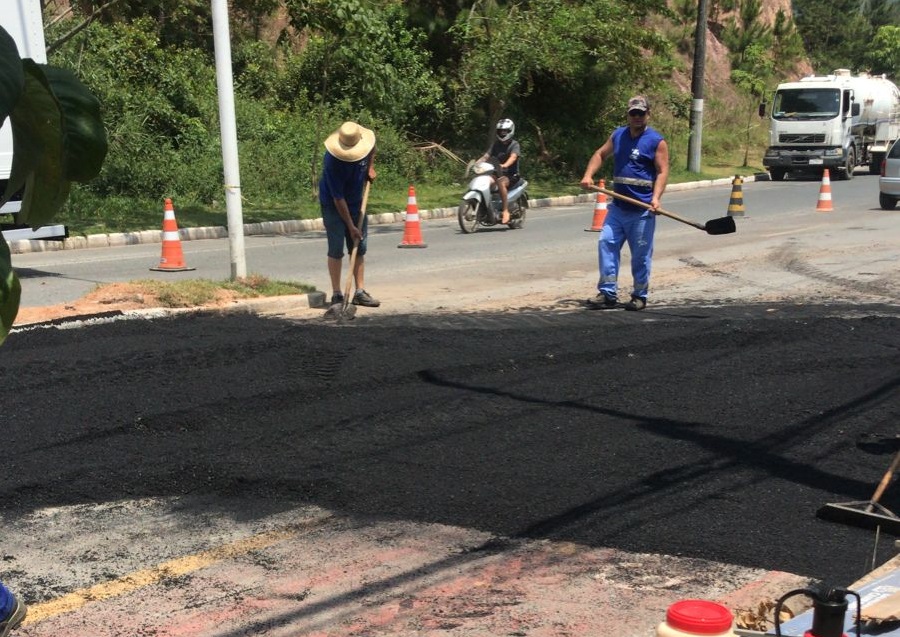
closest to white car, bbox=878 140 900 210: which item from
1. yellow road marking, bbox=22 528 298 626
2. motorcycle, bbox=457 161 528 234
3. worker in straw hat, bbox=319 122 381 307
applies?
motorcycle, bbox=457 161 528 234

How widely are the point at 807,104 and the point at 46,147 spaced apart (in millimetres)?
31407

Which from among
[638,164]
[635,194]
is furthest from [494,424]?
[638,164]

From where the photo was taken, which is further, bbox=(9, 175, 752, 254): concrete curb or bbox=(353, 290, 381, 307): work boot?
bbox=(9, 175, 752, 254): concrete curb

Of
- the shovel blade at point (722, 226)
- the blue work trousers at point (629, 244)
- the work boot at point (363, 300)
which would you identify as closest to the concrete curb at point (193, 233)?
the work boot at point (363, 300)

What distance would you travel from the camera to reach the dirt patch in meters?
8.82

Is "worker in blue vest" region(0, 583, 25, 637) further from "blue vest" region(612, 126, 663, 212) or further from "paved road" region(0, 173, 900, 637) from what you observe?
"blue vest" region(612, 126, 663, 212)

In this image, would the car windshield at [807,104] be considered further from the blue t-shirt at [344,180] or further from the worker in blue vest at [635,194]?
the blue t-shirt at [344,180]

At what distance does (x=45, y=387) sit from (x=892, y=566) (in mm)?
4927

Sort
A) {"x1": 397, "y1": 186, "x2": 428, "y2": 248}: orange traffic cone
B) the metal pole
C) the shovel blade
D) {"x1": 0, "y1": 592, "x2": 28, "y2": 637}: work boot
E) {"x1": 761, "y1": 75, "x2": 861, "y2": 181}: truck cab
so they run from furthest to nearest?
{"x1": 761, "y1": 75, "x2": 861, "y2": 181}: truck cab → {"x1": 397, "y1": 186, "x2": 428, "y2": 248}: orange traffic cone → the shovel blade → the metal pole → {"x1": 0, "y1": 592, "x2": 28, "y2": 637}: work boot

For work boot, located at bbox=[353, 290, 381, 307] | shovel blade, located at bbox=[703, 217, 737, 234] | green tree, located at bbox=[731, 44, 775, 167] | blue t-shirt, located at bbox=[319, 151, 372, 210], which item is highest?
green tree, located at bbox=[731, 44, 775, 167]

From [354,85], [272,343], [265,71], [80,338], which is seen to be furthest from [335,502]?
[265,71]

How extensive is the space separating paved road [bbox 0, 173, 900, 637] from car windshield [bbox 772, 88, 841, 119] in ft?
73.7

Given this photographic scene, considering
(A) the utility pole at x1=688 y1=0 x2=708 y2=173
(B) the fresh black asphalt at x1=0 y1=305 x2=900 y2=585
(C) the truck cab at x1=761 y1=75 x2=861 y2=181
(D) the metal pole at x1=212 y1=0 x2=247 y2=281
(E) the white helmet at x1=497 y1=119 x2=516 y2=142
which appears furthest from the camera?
(C) the truck cab at x1=761 y1=75 x2=861 y2=181

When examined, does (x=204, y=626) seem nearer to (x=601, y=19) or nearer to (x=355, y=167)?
(x=355, y=167)
